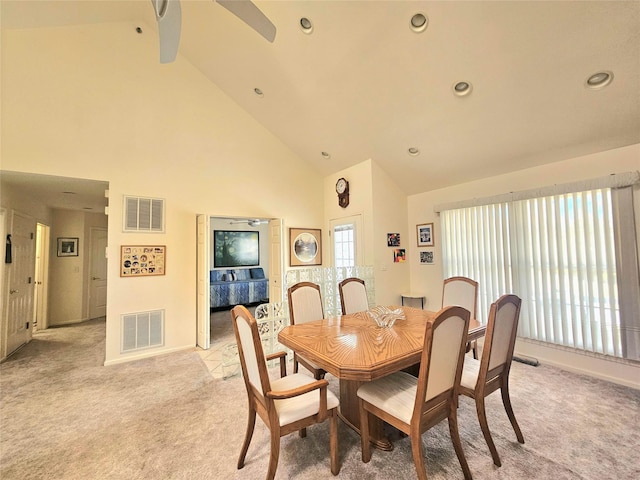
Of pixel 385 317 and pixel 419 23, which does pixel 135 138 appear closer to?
pixel 419 23

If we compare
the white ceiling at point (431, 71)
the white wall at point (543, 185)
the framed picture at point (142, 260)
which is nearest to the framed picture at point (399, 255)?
the white wall at point (543, 185)

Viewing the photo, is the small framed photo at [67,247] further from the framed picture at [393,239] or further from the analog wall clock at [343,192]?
the framed picture at [393,239]

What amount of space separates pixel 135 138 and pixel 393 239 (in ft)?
14.0

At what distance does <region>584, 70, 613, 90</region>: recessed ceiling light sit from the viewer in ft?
7.31

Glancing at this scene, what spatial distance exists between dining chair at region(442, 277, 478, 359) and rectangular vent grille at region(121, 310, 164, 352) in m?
3.92

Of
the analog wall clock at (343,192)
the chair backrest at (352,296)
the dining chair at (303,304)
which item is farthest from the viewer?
the analog wall clock at (343,192)

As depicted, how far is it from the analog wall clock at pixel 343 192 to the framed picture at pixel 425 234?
4.48 ft

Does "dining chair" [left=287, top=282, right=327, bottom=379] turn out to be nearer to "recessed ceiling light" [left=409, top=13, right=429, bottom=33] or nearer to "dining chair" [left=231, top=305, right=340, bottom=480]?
"dining chair" [left=231, top=305, right=340, bottom=480]

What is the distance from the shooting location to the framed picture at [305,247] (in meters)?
4.90

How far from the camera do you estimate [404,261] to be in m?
4.60

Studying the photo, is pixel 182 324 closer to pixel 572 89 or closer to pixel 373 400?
pixel 373 400

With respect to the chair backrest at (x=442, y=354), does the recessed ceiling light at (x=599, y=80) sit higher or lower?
higher

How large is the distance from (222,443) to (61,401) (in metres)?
1.91

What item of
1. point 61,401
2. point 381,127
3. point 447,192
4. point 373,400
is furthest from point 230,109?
point 373,400
